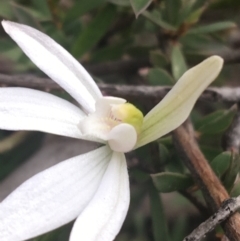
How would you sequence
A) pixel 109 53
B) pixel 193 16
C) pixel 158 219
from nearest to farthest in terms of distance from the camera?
pixel 158 219
pixel 193 16
pixel 109 53

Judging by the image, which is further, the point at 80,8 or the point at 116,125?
the point at 80,8

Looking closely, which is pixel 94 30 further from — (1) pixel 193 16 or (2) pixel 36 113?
(2) pixel 36 113

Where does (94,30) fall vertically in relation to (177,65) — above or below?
above

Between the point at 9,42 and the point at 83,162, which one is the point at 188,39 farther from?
the point at 83,162

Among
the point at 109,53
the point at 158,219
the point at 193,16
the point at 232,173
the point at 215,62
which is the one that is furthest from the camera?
the point at 109,53

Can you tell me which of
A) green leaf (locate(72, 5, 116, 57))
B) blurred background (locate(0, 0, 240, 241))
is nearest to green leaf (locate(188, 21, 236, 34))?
blurred background (locate(0, 0, 240, 241))

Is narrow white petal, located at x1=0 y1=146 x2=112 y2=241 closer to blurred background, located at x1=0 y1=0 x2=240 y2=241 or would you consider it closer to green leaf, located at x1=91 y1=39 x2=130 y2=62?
blurred background, located at x1=0 y1=0 x2=240 y2=241

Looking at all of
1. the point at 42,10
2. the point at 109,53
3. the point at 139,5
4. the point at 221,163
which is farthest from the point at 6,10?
the point at 221,163
